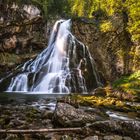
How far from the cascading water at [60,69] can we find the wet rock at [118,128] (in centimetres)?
1937

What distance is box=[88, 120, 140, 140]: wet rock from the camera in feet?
29.6

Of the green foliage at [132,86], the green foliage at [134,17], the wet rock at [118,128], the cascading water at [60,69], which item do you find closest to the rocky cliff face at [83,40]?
the cascading water at [60,69]

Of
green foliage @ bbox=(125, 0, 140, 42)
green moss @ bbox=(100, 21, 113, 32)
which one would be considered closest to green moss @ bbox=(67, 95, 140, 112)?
green foliage @ bbox=(125, 0, 140, 42)

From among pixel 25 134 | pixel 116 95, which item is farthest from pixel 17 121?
pixel 116 95

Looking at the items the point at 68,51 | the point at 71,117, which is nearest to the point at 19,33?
the point at 68,51

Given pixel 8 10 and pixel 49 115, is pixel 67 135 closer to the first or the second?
pixel 49 115

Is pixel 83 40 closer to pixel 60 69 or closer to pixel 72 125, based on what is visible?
pixel 60 69

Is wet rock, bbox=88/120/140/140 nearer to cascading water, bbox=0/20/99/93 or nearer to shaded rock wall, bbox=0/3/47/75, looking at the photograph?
cascading water, bbox=0/20/99/93

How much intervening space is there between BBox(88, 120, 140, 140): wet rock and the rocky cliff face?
22312 millimetres

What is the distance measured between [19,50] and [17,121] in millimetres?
28178

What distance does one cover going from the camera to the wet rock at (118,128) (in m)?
9.01

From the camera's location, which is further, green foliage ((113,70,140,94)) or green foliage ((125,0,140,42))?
green foliage ((125,0,140,42))

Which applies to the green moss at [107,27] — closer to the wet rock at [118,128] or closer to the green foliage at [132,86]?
the green foliage at [132,86]

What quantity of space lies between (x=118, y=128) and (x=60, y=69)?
75.7 ft
